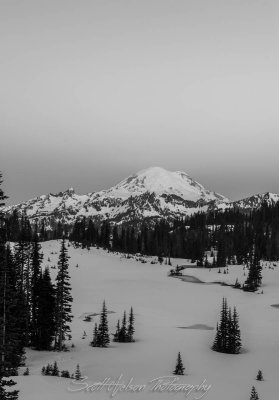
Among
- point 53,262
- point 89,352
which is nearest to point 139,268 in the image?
point 53,262

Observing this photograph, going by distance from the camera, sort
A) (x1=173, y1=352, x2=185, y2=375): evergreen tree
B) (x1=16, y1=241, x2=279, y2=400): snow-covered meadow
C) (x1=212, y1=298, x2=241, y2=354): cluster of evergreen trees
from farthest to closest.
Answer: (x1=212, y1=298, x2=241, y2=354): cluster of evergreen trees < (x1=173, y1=352, x2=185, y2=375): evergreen tree < (x1=16, y1=241, x2=279, y2=400): snow-covered meadow

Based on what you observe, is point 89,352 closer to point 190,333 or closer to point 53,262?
point 190,333

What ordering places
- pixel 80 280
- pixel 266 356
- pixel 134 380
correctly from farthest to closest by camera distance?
pixel 80 280, pixel 266 356, pixel 134 380

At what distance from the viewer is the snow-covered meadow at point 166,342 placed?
20.9 metres

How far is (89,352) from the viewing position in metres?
30.3

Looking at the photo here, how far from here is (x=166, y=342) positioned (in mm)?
33688

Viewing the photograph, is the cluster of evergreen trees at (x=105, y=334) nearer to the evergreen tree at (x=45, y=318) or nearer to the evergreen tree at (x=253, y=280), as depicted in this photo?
the evergreen tree at (x=45, y=318)

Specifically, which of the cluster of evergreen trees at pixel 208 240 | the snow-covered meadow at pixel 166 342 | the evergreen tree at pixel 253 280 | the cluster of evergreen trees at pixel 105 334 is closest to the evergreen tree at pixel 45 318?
the snow-covered meadow at pixel 166 342

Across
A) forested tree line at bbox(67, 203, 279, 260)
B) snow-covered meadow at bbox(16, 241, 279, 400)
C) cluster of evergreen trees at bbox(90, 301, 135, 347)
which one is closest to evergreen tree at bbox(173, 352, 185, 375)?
snow-covered meadow at bbox(16, 241, 279, 400)

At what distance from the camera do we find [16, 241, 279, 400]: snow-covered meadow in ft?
68.5

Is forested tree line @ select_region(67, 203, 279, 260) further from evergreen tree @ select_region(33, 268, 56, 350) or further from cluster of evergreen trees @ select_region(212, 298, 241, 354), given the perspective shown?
evergreen tree @ select_region(33, 268, 56, 350)

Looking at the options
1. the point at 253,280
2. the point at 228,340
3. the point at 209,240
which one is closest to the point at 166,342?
the point at 228,340

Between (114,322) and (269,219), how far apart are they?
431 ft

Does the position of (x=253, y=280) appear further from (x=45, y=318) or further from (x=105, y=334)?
(x=45, y=318)
